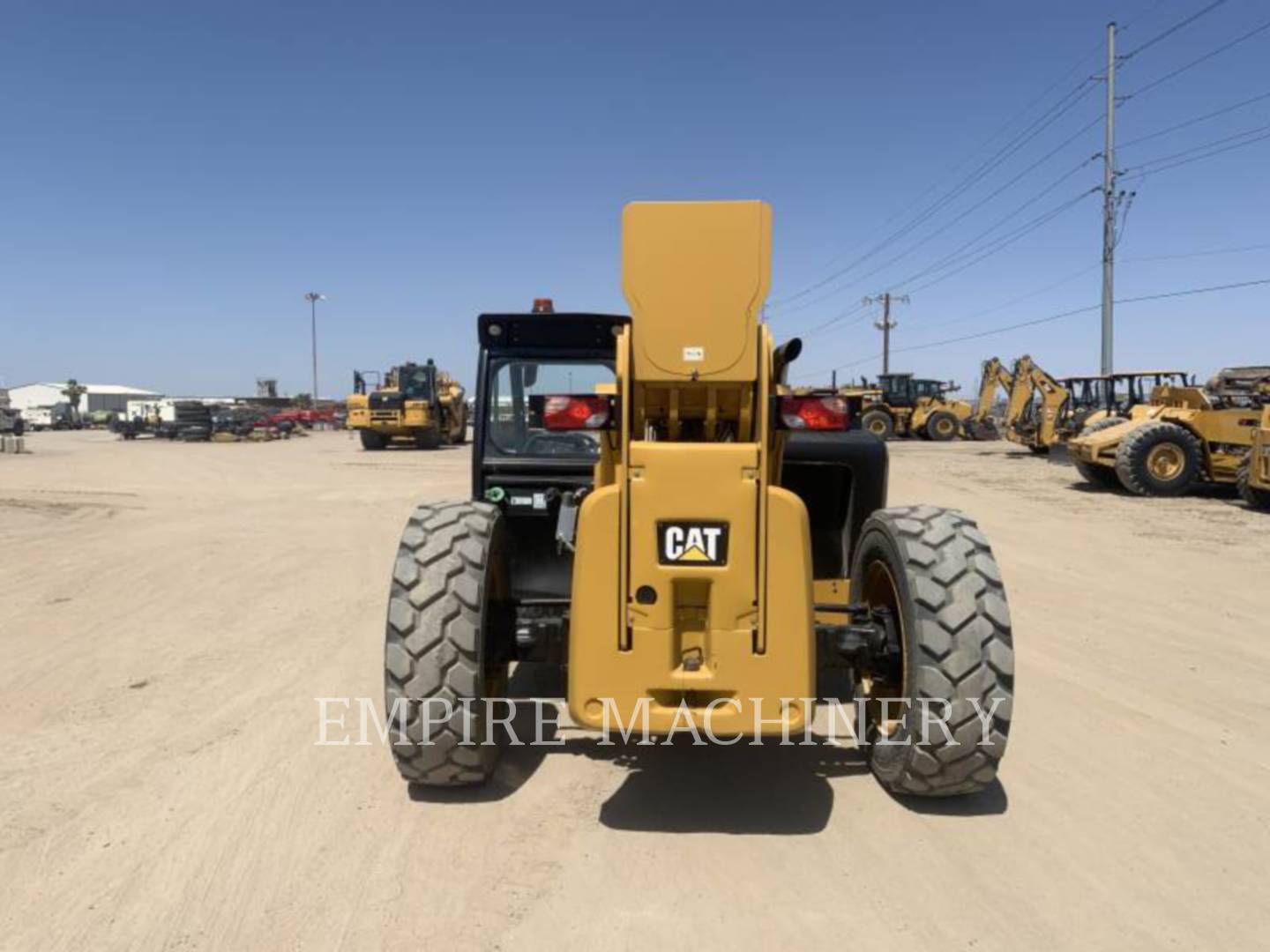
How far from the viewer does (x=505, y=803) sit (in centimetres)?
378

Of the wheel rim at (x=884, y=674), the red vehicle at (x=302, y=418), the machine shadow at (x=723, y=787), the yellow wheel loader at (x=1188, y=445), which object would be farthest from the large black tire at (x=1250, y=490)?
the red vehicle at (x=302, y=418)

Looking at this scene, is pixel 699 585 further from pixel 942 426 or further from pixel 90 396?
pixel 90 396

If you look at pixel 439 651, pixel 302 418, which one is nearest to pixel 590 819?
pixel 439 651

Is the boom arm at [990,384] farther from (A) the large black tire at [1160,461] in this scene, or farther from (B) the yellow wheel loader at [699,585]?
(B) the yellow wheel loader at [699,585]

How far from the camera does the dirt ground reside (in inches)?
116

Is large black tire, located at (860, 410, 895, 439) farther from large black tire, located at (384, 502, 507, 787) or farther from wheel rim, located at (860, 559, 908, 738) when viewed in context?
large black tire, located at (384, 502, 507, 787)

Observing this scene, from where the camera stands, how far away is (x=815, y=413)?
10.7 ft

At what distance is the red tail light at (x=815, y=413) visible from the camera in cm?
326

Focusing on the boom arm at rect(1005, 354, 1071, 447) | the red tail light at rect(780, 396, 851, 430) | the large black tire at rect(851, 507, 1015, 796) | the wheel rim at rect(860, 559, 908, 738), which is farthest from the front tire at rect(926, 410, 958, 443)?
the red tail light at rect(780, 396, 851, 430)

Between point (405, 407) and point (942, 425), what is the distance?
21.3 meters

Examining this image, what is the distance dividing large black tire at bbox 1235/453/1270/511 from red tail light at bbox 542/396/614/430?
45.7 feet

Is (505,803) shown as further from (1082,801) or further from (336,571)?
(336,571)

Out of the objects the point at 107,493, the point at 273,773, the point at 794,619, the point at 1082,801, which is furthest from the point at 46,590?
the point at 107,493

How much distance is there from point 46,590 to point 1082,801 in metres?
8.35
